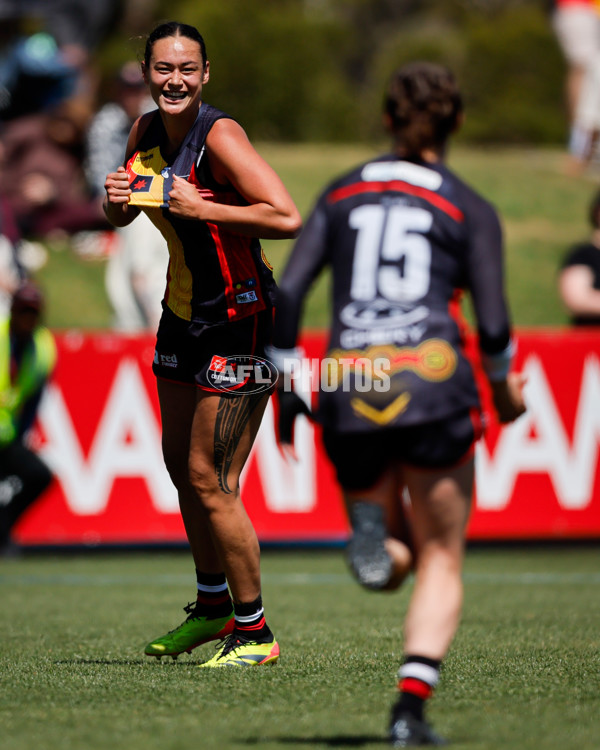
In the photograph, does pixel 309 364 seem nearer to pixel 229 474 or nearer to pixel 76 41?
pixel 229 474

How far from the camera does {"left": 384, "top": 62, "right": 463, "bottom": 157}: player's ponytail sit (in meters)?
3.65

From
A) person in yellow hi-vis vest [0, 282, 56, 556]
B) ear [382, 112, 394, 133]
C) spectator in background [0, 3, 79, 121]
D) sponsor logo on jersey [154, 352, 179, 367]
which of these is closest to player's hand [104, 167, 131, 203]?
sponsor logo on jersey [154, 352, 179, 367]

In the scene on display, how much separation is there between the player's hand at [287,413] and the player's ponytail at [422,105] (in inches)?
30.3

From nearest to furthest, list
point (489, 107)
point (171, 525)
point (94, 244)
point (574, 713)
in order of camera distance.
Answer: point (574, 713), point (171, 525), point (94, 244), point (489, 107)

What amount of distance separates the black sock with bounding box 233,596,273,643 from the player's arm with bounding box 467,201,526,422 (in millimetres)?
1652

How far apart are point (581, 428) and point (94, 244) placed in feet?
23.9

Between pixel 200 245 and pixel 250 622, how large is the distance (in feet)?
4.65

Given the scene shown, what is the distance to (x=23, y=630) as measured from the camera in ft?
19.9

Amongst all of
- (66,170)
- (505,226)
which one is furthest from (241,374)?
(505,226)

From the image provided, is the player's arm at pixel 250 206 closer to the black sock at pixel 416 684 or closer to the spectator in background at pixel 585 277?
the black sock at pixel 416 684

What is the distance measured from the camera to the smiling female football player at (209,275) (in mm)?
4590

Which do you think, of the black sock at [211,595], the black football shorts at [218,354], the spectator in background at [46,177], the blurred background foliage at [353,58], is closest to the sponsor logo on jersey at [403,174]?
the black football shorts at [218,354]

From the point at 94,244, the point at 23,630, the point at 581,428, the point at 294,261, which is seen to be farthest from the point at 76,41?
the point at 294,261

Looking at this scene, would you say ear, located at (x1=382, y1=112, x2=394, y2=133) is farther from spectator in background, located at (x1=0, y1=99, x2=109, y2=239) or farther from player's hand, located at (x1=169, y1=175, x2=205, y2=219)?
spectator in background, located at (x1=0, y1=99, x2=109, y2=239)
